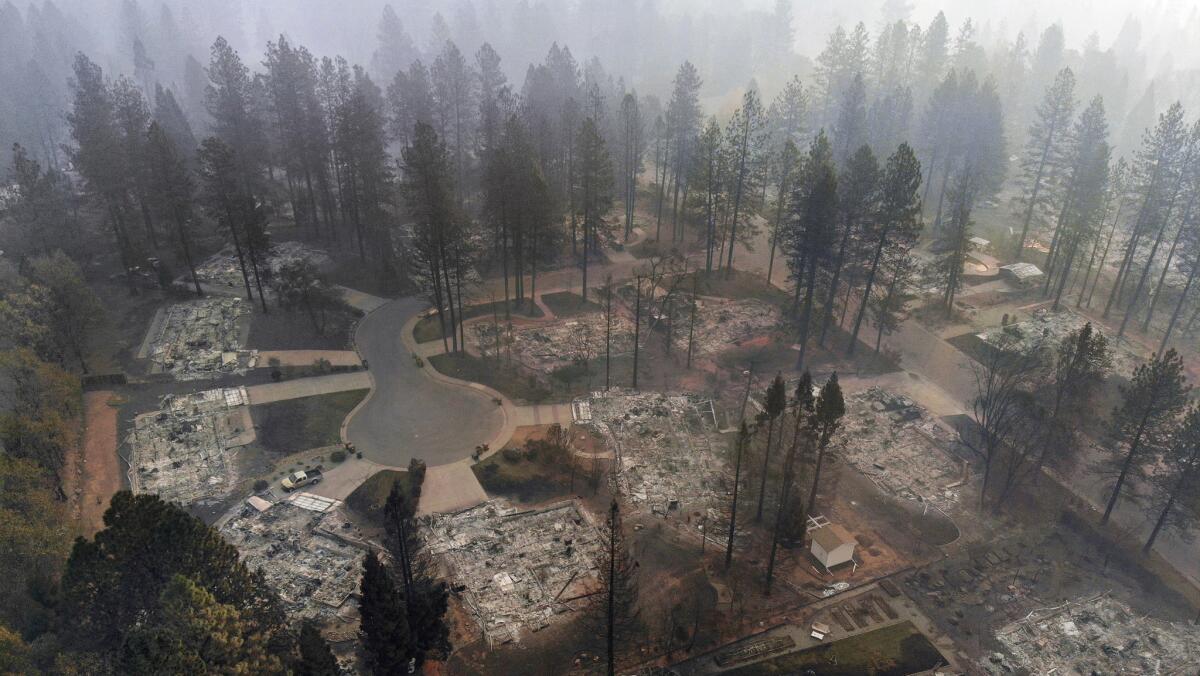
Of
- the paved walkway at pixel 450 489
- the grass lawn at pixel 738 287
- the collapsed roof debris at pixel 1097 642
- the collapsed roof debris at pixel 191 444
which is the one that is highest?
the grass lawn at pixel 738 287

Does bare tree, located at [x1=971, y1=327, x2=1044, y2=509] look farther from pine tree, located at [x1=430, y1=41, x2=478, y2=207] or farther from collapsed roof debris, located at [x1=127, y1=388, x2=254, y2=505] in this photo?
pine tree, located at [x1=430, y1=41, x2=478, y2=207]

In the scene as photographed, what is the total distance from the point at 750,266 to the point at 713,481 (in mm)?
34684

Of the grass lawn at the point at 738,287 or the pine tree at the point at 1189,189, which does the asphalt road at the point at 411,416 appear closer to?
the grass lawn at the point at 738,287

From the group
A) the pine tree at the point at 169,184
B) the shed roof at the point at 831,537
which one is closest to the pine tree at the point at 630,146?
the pine tree at the point at 169,184

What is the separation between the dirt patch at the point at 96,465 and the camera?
1499 inches

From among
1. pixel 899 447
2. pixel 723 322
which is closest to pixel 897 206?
pixel 723 322

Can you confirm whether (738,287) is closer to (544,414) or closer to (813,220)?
(813,220)

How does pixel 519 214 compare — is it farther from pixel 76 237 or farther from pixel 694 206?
pixel 76 237

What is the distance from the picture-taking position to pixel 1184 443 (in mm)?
35844

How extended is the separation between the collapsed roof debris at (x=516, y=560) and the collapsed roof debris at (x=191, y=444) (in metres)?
13.7

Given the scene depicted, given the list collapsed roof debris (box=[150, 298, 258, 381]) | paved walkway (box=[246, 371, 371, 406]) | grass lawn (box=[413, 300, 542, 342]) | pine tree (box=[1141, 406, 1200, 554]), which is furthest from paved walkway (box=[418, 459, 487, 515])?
pine tree (box=[1141, 406, 1200, 554])

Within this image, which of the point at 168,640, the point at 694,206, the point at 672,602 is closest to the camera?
→ the point at 168,640

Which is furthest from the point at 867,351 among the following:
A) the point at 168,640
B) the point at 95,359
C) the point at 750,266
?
the point at 95,359

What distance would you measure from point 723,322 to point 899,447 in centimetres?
1930
